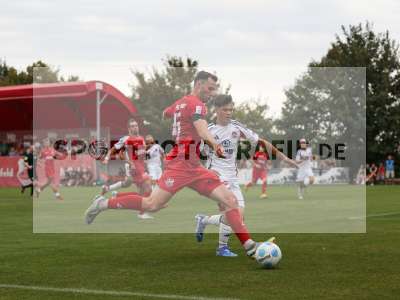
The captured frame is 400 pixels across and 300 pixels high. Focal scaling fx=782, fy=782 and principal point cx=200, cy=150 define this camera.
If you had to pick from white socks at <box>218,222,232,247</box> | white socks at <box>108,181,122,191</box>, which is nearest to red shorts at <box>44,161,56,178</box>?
white socks at <box>108,181,122,191</box>

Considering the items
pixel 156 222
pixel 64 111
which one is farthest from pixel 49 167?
pixel 64 111

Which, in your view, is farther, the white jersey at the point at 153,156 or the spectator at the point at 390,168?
A: the spectator at the point at 390,168

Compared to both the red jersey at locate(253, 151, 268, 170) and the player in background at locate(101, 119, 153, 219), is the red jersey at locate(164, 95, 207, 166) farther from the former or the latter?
the red jersey at locate(253, 151, 268, 170)

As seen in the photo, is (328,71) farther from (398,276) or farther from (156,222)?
(398,276)

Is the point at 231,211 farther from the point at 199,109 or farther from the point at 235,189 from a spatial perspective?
the point at 235,189

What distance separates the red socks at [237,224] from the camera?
9.88 meters

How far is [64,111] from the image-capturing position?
54188 millimetres

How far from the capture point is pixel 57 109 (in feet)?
177

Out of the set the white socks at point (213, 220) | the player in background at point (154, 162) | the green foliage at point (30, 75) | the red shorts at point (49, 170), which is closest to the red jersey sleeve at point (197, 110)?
the white socks at point (213, 220)

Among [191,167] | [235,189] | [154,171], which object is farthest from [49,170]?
[191,167]

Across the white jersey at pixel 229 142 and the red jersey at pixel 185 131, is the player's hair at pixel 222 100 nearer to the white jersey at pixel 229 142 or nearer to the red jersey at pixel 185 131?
the white jersey at pixel 229 142

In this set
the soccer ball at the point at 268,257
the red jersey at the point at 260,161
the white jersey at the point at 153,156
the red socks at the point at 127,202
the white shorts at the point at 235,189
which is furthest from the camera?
the red jersey at the point at 260,161

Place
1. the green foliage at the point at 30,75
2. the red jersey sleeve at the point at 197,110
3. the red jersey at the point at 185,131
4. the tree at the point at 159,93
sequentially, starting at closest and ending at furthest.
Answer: the red jersey sleeve at the point at 197,110
the red jersey at the point at 185,131
the tree at the point at 159,93
the green foliage at the point at 30,75

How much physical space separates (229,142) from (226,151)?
18 cm
